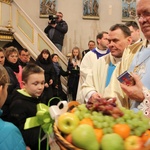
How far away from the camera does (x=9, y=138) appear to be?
187cm

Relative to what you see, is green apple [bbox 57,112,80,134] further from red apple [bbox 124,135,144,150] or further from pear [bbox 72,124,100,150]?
red apple [bbox 124,135,144,150]

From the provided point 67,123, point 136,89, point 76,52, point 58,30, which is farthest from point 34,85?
point 58,30

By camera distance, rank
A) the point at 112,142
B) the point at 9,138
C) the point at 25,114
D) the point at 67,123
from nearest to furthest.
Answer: the point at 112,142, the point at 67,123, the point at 9,138, the point at 25,114

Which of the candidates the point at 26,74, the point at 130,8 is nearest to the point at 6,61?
the point at 26,74

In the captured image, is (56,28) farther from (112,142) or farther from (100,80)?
(112,142)

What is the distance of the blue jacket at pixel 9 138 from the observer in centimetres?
185

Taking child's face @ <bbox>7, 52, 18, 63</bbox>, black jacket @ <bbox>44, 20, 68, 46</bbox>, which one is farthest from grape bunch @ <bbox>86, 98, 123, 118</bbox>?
black jacket @ <bbox>44, 20, 68, 46</bbox>

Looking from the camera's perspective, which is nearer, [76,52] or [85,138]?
[85,138]

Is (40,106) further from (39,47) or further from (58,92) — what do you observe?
(39,47)

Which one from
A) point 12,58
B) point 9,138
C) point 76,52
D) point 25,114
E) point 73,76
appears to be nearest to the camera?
point 9,138

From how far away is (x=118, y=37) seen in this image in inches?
127

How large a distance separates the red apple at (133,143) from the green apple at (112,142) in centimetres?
2

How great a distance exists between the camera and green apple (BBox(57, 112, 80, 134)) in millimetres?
1377

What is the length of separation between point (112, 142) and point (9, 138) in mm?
800
